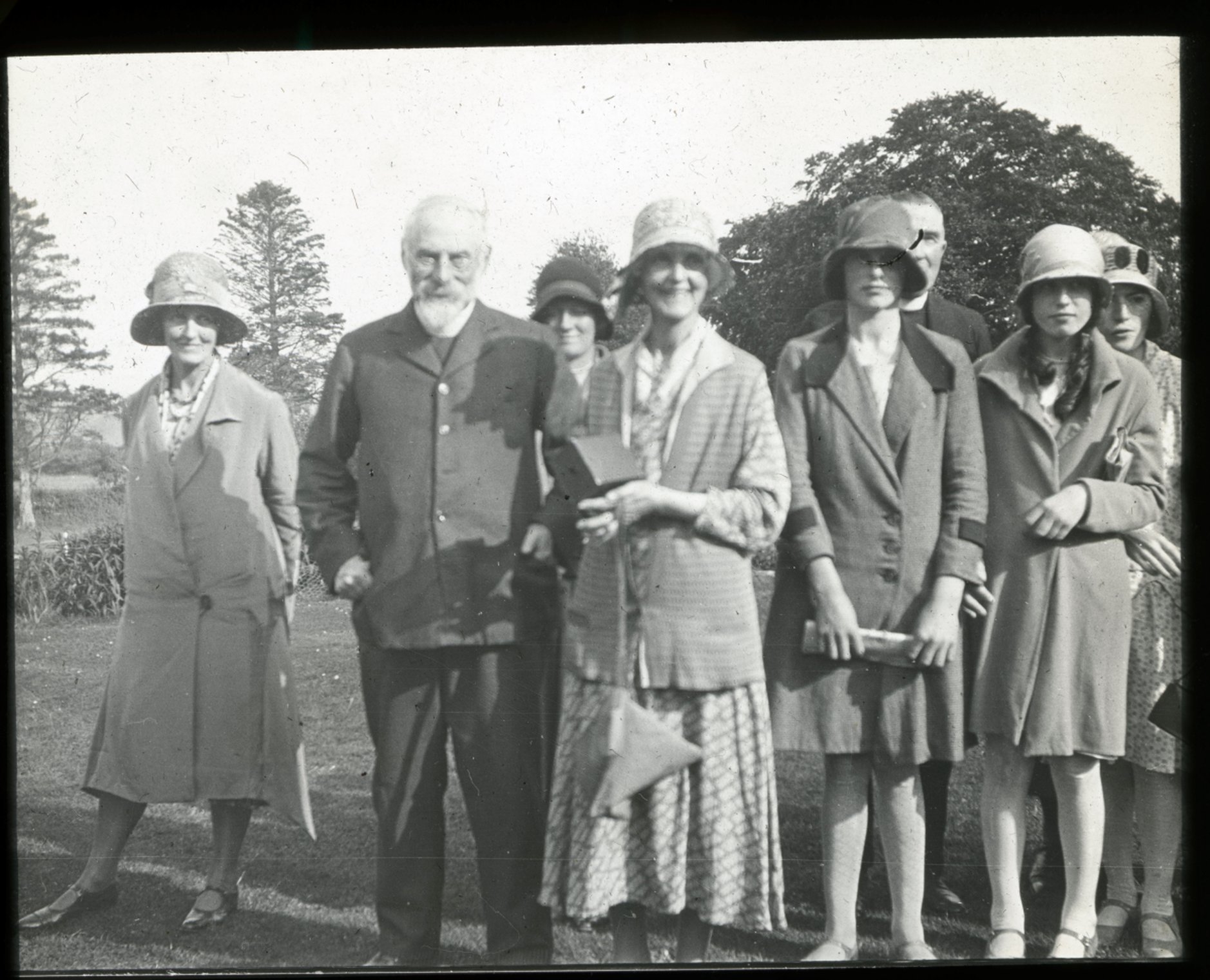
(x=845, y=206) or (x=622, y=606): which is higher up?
(x=845, y=206)

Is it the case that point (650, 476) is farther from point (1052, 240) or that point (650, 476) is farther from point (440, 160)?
point (1052, 240)

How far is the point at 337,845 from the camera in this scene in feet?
12.4

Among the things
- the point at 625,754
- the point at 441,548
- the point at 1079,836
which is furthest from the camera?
the point at 1079,836

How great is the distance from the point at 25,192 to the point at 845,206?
104 inches

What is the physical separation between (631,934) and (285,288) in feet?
7.64

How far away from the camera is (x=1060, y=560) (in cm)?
378

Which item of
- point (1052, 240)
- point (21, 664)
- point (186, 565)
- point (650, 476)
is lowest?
point (21, 664)

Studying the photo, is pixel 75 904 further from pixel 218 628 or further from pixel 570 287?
pixel 570 287

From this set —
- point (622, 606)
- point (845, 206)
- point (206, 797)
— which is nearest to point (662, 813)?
point (622, 606)

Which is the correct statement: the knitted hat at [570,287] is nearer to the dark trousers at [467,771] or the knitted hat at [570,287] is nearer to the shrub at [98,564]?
the dark trousers at [467,771]

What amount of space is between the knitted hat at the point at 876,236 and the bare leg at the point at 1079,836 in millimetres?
1618

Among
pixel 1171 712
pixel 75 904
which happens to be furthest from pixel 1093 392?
pixel 75 904


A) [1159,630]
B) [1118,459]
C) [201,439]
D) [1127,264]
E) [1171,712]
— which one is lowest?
[1171,712]

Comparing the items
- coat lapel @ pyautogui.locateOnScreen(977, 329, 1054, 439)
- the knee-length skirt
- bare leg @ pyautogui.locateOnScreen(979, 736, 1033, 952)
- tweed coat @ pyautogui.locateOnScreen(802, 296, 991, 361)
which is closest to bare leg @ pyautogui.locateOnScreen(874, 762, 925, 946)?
bare leg @ pyautogui.locateOnScreen(979, 736, 1033, 952)
